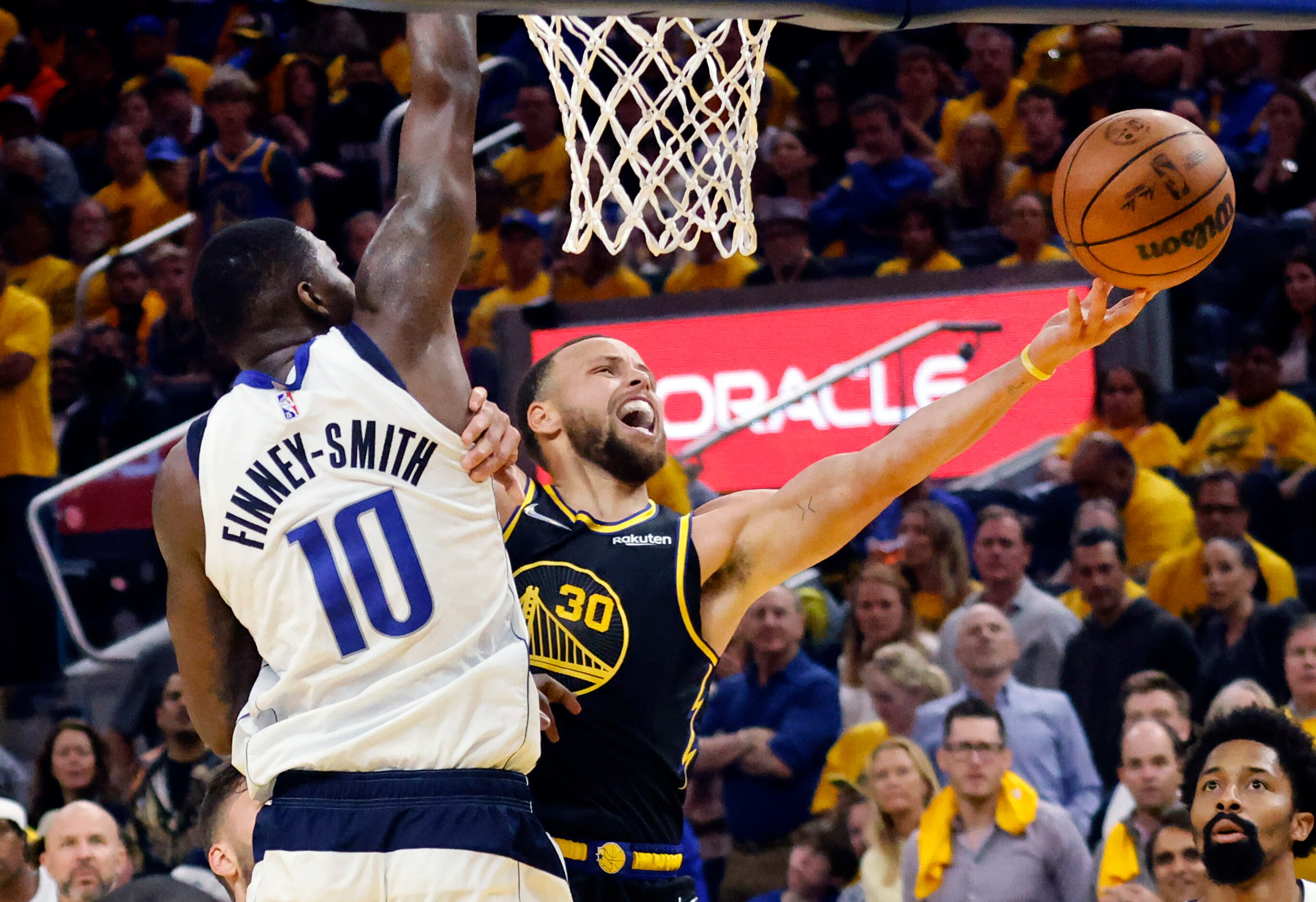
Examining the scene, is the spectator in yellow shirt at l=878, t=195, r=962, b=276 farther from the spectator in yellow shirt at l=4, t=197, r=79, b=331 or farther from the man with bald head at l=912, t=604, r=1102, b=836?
the spectator in yellow shirt at l=4, t=197, r=79, b=331

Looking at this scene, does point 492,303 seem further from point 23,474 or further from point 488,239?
point 23,474

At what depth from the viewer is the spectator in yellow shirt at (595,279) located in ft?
29.0

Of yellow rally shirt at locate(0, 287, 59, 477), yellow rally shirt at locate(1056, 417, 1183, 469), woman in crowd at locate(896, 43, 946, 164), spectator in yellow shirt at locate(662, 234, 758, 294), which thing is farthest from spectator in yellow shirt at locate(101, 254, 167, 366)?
yellow rally shirt at locate(1056, 417, 1183, 469)

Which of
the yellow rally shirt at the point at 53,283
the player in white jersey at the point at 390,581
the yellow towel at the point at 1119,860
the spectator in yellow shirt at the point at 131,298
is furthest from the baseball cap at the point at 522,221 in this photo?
the player in white jersey at the point at 390,581

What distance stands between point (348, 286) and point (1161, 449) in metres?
5.06

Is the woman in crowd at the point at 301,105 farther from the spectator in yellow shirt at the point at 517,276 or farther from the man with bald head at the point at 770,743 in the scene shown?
the man with bald head at the point at 770,743

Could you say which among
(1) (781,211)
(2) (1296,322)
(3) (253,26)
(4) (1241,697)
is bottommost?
(4) (1241,697)

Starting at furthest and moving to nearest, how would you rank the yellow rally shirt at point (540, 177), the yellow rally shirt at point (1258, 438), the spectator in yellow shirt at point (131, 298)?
the spectator in yellow shirt at point (131, 298) → the yellow rally shirt at point (540, 177) → the yellow rally shirt at point (1258, 438)

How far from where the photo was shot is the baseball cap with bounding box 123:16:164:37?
468 inches

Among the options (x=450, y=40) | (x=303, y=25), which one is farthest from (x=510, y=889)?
(x=303, y=25)

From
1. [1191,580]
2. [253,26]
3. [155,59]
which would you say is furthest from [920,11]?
[253,26]

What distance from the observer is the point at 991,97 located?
9.27 m

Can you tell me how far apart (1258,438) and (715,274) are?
8.84 feet

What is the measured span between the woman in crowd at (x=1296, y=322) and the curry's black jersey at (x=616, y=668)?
14.7 feet
